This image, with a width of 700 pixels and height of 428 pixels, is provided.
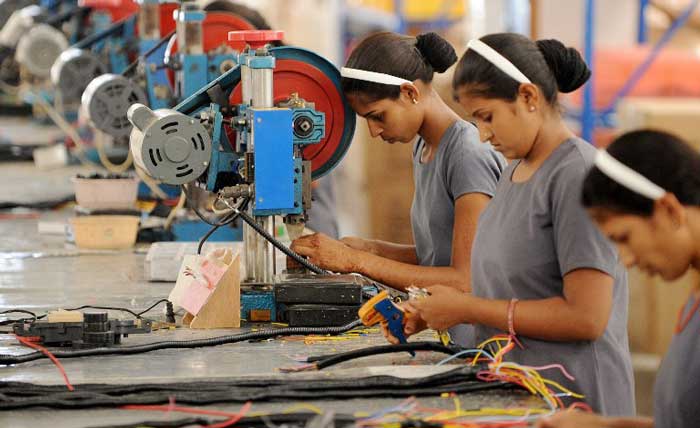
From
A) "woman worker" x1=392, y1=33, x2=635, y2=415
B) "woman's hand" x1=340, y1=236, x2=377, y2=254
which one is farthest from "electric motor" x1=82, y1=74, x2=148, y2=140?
"woman worker" x1=392, y1=33, x2=635, y2=415

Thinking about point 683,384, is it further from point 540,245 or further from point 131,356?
point 131,356

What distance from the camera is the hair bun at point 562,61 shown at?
2.80 meters

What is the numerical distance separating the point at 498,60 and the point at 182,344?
106cm

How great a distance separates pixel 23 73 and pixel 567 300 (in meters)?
6.54

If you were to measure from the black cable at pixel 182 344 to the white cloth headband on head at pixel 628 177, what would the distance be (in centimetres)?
113

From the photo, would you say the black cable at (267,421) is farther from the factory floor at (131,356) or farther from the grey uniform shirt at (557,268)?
the grey uniform shirt at (557,268)

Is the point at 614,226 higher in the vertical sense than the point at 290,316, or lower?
higher

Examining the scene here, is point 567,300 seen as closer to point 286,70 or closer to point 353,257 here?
point 353,257

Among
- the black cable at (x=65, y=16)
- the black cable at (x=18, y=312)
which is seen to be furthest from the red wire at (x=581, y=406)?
the black cable at (x=65, y=16)

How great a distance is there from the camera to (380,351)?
9.10 feet

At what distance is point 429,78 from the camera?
11.5 ft

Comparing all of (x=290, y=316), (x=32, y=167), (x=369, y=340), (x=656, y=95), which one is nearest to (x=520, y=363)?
(x=369, y=340)

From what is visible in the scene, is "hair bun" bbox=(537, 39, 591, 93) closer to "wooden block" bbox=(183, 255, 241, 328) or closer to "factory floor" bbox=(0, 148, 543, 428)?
"factory floor" bbox=(0, 148, 543, 428)

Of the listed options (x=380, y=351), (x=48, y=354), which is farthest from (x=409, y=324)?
(x=48, y=354)
